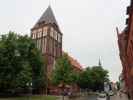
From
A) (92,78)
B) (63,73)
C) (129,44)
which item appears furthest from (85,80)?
(129,44)

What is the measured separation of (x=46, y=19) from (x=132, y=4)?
66.2 metres

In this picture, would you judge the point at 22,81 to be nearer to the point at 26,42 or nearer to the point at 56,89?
the point at 26,42

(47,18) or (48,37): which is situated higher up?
(47,18)

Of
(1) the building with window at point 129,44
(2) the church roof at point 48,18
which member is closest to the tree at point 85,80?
(2) the church roof at point 48,18

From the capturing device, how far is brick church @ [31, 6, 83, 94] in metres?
81.2

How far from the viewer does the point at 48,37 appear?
82.3 m

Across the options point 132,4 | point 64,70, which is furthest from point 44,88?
point 132,4

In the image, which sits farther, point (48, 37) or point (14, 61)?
point (48, 37)

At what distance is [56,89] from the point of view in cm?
7731

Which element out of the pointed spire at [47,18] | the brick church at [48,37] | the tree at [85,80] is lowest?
the tree at [85,80]

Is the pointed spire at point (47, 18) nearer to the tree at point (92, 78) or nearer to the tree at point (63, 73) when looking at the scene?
the tree at point (92, 78)

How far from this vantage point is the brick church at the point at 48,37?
267 feet

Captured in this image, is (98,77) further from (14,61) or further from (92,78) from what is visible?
(14,61)

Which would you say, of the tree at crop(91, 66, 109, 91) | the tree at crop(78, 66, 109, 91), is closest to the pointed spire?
the tree at crop(78, 66, 109, 91)
